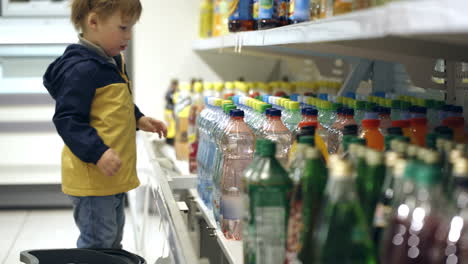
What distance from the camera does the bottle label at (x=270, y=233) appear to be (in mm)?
1205

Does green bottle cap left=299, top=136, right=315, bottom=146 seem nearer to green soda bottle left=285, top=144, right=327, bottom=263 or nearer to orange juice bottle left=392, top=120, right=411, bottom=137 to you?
green soda bottle left=285, top=144, right=327, bottom=263

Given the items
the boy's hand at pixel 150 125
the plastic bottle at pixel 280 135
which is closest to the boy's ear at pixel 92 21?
the boy's hand at pixel 150 125

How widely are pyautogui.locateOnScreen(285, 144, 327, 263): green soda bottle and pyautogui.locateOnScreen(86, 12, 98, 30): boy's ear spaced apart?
141 cm

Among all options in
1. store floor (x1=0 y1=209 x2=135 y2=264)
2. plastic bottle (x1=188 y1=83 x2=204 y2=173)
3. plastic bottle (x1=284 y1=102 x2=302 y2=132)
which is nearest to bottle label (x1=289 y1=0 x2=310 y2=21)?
plastic bottle (x1=284 y1=102 x2=302 y2=132)

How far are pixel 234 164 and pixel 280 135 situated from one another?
8.6 inches

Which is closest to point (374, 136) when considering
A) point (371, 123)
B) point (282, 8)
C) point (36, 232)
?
point (371, 123)

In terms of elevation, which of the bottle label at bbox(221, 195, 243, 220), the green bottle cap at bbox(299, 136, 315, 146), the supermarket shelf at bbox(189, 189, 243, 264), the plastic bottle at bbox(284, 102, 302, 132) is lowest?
the supermarket shelf at bbox(189, 189, 243, 264)

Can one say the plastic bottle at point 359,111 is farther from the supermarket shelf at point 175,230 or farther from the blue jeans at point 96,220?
the blue jeans at point 96,220

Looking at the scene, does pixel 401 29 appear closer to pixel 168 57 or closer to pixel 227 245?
pixel 227 245

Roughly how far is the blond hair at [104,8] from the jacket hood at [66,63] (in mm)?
132

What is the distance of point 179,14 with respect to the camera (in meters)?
4.63

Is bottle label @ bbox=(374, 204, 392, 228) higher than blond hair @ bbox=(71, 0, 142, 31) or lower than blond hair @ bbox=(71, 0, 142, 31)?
lower

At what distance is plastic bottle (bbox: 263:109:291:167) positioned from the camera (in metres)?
1.76

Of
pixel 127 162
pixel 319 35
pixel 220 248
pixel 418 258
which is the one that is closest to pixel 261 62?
pixel 127 162
